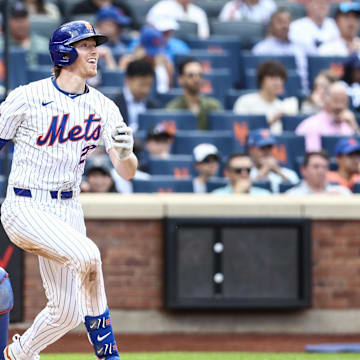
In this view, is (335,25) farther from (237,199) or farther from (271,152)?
(237,199)

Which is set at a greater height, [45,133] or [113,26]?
[113,26]

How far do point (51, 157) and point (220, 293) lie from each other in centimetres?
341

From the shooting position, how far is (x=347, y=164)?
9211mm

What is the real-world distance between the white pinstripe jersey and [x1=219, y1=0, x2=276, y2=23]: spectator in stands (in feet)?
24.7

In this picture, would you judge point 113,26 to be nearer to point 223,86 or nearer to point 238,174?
point 223,86

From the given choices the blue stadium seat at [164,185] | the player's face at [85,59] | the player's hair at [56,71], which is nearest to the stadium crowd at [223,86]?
the blue stadium seat at [164,185]

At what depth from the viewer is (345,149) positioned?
30.0 ft

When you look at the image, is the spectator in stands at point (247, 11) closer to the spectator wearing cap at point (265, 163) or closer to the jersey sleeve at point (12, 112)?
the spectator wearing cap at point (265, 163)

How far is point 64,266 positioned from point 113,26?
6214 mm

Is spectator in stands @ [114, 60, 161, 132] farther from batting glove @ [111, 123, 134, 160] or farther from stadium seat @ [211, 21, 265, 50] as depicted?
batting glove @ [111, 123, 134, 160]

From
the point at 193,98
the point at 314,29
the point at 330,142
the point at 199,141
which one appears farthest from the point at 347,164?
the point at 314,29

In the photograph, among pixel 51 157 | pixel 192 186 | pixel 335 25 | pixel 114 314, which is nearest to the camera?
pixel 51 157

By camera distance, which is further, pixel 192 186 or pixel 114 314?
pixel 192 186

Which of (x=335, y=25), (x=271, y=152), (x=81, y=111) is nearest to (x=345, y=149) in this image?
(x=271, y=152)
